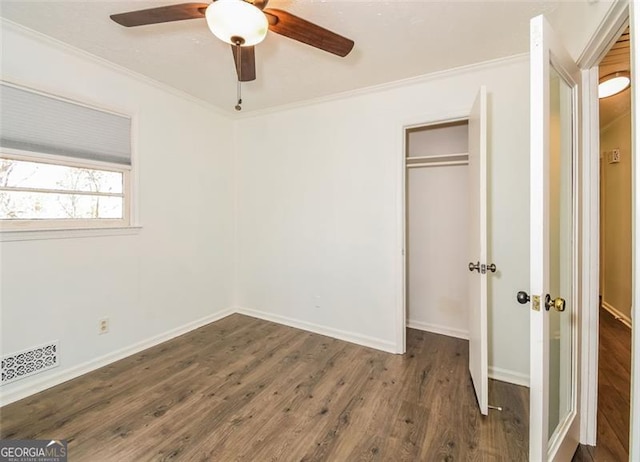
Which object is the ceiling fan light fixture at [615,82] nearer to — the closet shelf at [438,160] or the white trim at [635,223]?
the closet shelf at [438,160]

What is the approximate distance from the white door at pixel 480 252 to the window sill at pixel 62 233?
2.84 metres

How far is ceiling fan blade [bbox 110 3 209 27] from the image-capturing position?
148 cm

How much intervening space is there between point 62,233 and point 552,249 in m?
3.15

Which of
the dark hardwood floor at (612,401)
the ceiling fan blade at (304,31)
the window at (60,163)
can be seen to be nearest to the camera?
the ceiling fan blade at (304,31)

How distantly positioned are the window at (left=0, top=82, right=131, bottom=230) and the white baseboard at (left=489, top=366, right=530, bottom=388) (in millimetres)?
3392

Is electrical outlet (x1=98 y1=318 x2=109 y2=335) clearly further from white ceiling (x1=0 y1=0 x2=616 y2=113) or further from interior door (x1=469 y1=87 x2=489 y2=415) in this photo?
interior door (x1=469 y1=87 x2=489 y2=415)

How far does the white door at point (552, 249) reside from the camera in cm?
121

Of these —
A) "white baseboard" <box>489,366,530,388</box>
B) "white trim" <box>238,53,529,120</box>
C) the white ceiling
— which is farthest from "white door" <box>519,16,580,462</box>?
"white trim" <box>238,53,529,120</box>

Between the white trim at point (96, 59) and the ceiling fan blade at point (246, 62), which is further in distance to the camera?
the white trim at point (96, 59)

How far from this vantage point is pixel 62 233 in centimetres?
225

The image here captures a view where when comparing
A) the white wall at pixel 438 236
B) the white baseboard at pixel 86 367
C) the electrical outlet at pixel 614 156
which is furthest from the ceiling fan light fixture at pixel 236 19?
the electrical outlet at pixel 614 156

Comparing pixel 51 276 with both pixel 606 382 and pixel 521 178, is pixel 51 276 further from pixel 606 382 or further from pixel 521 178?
pixel 606 382

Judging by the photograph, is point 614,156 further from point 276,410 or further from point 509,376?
point 276,410

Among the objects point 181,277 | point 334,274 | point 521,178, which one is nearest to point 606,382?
point 521,178
